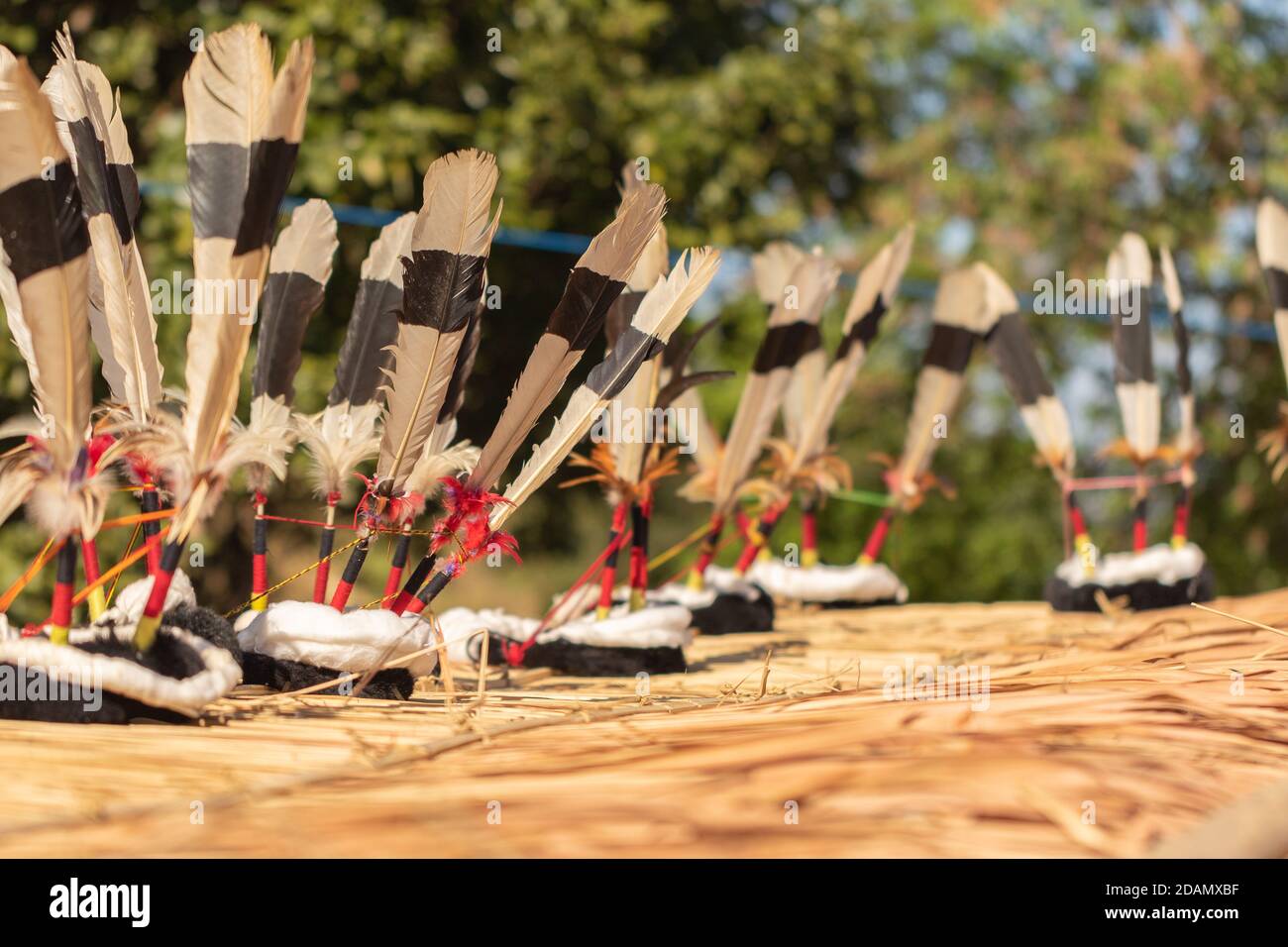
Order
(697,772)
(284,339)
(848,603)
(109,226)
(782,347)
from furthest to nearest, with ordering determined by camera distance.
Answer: (848,603), (782,347), (284,339), (109,226), (697,772)

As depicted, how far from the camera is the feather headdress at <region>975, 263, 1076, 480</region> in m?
3.64

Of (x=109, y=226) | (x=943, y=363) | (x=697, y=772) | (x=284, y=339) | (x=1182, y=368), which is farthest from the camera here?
(x=943, y=363)

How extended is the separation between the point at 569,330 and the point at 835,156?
5.38 meters

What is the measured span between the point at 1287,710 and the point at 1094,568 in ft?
5.58

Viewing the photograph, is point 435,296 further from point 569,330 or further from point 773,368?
point 773,368

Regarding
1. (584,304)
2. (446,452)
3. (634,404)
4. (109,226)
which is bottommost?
(446,452)

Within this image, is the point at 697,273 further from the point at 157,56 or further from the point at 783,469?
the point at 157,56

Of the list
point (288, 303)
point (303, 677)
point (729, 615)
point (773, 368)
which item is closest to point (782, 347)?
point (773, 368)

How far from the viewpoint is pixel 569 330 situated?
207 cm

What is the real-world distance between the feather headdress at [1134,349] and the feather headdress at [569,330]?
1.87 m

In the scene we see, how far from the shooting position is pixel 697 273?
2.05m

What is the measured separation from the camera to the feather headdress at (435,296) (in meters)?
1.92
